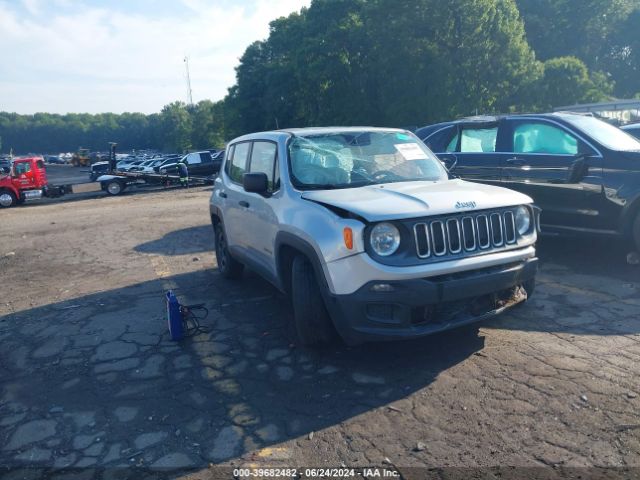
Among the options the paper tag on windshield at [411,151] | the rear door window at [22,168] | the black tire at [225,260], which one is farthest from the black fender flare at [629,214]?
the rear door window at [22,168]

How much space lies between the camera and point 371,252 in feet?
12.2

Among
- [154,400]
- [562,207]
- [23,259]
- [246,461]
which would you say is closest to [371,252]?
[246,461]

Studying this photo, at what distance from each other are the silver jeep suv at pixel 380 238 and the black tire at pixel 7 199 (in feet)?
65.4

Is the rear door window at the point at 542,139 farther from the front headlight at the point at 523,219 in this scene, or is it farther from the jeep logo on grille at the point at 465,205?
the jeep logo on grille at the point at 465,205

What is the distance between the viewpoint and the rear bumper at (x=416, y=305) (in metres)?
3.69

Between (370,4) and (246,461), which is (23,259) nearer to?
(246,461)

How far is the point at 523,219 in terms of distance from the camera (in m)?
4.42

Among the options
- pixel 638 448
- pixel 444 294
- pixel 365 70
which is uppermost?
pixel 365 70

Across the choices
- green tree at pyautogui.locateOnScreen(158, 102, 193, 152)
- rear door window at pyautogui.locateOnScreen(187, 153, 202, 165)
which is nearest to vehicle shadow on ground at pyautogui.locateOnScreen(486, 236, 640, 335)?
rear door window at pyautogui.locateOnScreen(187, 153, 202, 165)

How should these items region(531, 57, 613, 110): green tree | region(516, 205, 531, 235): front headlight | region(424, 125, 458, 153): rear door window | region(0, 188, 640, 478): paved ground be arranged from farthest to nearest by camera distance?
region(531, 57, 613, 110): green tree < region(424, 125, 458, 153): rear door window < region(516, 205, 531, 235): front headlight < region(0, 188, 640, 478): paved ground

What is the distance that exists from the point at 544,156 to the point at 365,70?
2858cm

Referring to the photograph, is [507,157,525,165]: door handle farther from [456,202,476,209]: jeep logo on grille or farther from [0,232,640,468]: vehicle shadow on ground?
[456,202,476,209]: jeep logo on grille

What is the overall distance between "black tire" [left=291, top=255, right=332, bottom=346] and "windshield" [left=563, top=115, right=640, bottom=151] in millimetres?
4409

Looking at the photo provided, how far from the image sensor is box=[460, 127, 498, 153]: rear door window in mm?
7674
